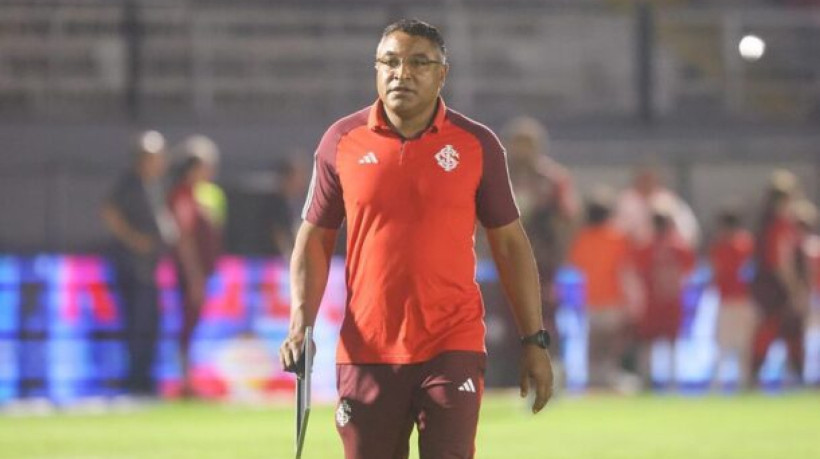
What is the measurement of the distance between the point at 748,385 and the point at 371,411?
1546cm

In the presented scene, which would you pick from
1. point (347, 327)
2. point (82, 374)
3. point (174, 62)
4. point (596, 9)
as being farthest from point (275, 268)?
point (347, 327)

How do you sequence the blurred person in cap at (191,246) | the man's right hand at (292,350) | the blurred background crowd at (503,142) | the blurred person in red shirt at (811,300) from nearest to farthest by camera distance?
the man's right hand at (292,350), the blurred person in cap at (191,246), the blurred background crowd at (503,142), the blurred person in red shirt at (811,300)

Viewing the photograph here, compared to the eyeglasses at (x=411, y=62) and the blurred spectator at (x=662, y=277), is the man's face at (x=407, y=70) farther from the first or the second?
the blurred spectator at (x=662, y=277)

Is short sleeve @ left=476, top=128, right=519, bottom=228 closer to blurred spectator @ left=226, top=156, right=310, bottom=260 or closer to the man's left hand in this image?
the man's left hand

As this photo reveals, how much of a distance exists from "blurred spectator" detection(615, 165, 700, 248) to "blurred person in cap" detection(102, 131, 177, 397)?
4.93 metres

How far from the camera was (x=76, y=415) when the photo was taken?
1930 cm

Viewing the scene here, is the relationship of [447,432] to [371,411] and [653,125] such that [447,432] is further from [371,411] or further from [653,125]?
[653,125]

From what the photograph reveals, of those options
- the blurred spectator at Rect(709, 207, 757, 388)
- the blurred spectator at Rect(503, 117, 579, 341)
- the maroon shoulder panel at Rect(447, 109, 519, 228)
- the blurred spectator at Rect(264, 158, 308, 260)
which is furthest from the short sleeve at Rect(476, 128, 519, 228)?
the blurred spectator at Rect(709, 207, 757, 388)

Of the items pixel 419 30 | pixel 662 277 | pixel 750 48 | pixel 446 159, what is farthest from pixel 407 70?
pixel 750 48

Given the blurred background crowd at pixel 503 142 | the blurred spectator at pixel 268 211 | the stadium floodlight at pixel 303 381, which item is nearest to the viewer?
the stadium floodlight at pixel 303 381

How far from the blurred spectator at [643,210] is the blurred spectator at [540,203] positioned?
4841 millimetres

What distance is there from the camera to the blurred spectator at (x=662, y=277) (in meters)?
22.7

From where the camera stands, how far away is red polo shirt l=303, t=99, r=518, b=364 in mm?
8242

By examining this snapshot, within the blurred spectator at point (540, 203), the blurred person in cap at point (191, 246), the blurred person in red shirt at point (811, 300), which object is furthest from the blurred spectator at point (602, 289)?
the blurred spectator at point (540, 203)
